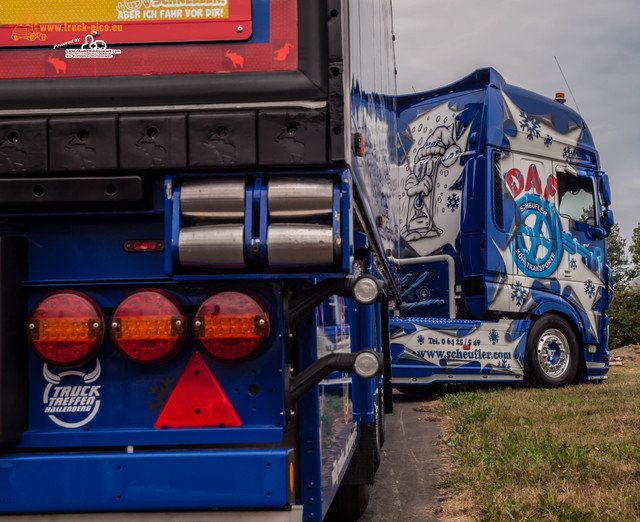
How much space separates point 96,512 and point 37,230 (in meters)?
0.89

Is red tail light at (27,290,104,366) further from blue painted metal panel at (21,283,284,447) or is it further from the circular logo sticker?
the circular logo sticker

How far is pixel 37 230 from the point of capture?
2494 millimetres

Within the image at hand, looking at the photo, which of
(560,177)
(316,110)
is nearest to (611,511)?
(316,110)

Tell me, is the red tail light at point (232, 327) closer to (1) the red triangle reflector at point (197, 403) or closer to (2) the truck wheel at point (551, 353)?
(1) the red triangle reflector at point (197, 403)

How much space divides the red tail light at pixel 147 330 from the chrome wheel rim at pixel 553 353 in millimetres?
9760

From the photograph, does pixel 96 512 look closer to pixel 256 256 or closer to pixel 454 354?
pixel 256 256

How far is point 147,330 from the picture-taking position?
2.37 m

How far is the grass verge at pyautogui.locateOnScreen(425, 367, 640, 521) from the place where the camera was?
4211 mm

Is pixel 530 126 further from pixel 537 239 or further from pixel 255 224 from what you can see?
pixel 255 224

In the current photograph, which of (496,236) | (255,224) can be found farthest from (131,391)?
(496,236)

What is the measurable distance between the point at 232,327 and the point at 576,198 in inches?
412

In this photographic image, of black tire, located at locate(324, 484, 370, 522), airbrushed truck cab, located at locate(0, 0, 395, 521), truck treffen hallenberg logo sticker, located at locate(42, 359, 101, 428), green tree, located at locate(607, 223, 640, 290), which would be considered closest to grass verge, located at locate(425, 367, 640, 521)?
black tire, located at locate(324, 484, 370, 522)

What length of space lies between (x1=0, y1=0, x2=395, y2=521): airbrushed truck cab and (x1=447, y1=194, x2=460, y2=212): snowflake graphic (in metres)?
8.85

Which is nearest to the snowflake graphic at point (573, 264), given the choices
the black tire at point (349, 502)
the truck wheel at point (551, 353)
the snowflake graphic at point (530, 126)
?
the truck wheel at point (551, 353)
